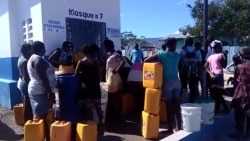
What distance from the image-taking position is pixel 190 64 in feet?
27.2

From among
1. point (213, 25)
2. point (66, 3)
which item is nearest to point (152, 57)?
point (66, 3)

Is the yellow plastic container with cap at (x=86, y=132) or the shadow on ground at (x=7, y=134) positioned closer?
the yellow plastic container with cap at (x=86, y=132)

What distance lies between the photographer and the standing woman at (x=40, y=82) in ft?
18.2

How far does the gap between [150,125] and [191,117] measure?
75 centimetres

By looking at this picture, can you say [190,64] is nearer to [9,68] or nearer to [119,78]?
[119,78]

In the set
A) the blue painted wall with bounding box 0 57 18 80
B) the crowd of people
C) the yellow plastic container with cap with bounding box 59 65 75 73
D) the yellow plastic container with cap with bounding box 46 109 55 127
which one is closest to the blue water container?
the crowd of people

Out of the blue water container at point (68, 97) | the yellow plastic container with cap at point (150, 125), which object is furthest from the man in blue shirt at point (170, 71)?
the blue water container at point (68, 97)

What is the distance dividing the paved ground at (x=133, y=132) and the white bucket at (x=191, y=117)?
0.12 m

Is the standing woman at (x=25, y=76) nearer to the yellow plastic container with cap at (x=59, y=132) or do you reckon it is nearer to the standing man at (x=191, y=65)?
the yellow plastic container with cap at (x=59, y=132)

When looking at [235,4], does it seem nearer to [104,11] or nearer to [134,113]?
[104,11]

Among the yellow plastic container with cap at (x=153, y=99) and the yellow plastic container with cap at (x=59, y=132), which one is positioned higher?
the yellow plastic container with cap at (x=153, y=99)

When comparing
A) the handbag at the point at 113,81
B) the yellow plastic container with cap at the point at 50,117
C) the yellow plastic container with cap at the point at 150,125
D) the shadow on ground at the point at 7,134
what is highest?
the handbag at the point at 113,81

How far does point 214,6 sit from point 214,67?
19356 millimetres

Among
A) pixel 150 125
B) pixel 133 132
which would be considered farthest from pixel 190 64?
pixel 150 125
